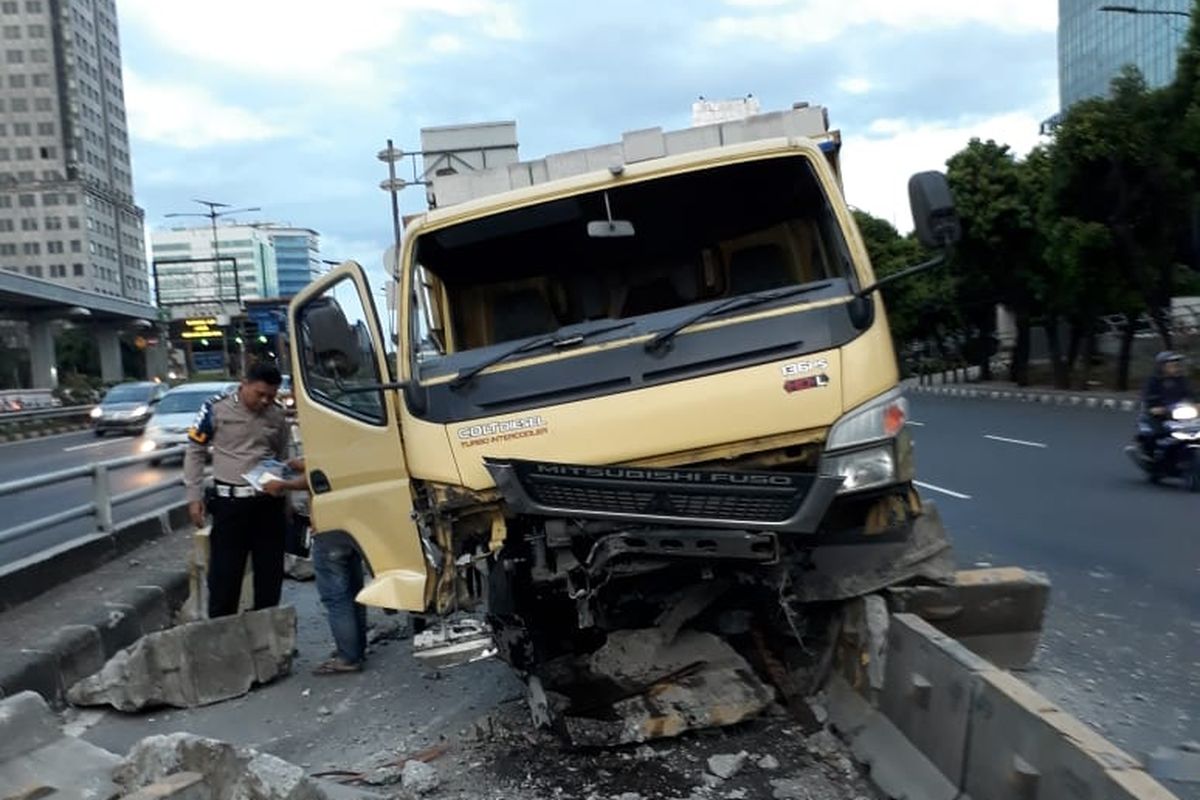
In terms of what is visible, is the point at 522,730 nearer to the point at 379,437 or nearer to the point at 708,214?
the point at 379,437

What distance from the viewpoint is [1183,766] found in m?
4.45

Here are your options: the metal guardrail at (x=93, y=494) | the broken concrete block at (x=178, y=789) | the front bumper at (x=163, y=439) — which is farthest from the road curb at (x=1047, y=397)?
the broken concrete block at (x=178, y=789)

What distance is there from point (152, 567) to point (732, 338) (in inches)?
248

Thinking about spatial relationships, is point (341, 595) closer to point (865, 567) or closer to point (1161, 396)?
point (865, 567)

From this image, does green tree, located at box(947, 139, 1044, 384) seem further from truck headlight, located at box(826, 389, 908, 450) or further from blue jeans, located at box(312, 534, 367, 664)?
truck headlight, located at box(826, 389, 908, 450)

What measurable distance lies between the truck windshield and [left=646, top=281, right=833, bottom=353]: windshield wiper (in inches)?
16.0

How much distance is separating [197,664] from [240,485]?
101 centimetres

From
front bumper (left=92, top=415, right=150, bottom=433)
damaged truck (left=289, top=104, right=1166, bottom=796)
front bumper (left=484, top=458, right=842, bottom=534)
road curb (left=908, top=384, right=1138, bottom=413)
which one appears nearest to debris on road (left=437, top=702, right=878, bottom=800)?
damaged truck (left=289, top=104, right=1166, bottom=796)

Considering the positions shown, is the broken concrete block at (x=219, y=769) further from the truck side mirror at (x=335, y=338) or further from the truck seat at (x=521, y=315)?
the truck seat at (x=521, y=315)

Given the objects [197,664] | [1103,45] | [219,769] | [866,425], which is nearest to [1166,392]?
[866,425]

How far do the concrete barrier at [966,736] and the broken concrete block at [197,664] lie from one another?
10.5 ft

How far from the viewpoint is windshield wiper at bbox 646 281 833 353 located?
4855 mm

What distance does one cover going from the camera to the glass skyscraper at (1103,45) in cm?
6856

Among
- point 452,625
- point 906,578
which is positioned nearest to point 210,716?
point 452,625
